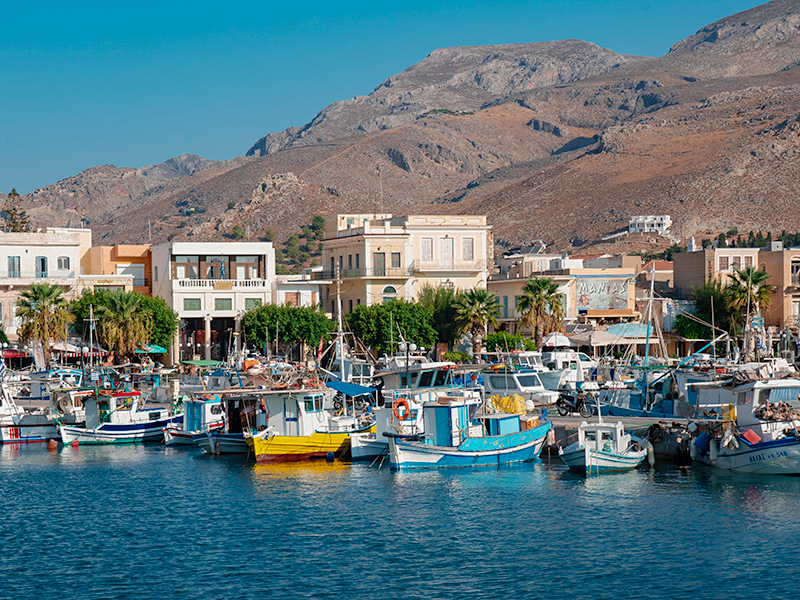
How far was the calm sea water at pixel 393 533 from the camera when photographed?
28469 millimetres

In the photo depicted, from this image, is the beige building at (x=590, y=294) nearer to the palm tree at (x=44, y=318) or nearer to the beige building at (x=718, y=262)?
the beige building at (x=718, y=262)

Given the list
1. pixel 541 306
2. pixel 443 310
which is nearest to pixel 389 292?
pixel 443 310

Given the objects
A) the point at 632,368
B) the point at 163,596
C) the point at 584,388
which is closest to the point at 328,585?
the point at 163,596

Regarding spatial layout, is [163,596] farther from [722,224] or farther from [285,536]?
[722,224]

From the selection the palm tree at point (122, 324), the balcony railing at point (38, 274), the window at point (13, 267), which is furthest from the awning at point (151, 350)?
the window at point (13, 267)

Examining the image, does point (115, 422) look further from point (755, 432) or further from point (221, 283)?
point (755, 432)

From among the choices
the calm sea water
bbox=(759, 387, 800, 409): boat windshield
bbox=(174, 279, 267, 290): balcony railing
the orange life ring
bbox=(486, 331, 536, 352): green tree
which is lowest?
the calm sea water

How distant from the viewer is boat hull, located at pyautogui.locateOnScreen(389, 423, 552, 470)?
43.9m

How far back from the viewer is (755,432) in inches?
1666

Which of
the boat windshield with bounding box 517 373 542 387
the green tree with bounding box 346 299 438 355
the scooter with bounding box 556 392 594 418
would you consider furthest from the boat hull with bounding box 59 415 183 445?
the green tree with bounding box 346 299 438 355

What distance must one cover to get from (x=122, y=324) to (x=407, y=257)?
81.0 ft

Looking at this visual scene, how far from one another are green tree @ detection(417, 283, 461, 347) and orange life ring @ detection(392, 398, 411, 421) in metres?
36.4

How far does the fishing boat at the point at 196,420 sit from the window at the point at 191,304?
99.3ft

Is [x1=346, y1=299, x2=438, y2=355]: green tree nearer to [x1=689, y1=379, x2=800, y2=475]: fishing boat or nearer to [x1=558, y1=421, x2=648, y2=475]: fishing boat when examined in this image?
[x1=558, y1=421, x2=648, y2=475]: fishing boat
